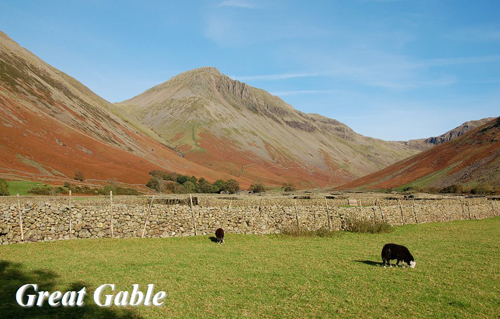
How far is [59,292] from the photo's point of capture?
10.1 m

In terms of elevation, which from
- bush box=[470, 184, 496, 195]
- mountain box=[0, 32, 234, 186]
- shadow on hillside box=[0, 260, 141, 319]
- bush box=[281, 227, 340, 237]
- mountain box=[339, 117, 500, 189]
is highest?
mountain box=[0, 32, 234, 186]

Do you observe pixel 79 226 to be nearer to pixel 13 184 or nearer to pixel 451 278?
pixel 451 278

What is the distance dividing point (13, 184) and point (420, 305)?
2155 inches

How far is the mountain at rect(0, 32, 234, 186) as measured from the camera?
66.6 meters

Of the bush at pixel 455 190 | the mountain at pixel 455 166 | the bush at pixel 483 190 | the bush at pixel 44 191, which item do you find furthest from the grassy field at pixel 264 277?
the mountain at pixel 455 166

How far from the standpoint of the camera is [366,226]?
2553 centimetres

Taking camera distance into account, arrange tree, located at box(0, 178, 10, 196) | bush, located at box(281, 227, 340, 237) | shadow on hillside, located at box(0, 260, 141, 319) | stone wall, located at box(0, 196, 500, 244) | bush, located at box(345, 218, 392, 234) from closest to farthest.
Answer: shadow on hillside, located at box(0, 260, 141, 319) → stone wall, located at box(0, 196, 500, 244) → bush, located at box(281, 227, 340, 237) → bush, located at box(345, 218, 392, 234) → tree, located at box(0, 178, 10, 196)

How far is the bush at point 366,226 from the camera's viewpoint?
83.3 feet

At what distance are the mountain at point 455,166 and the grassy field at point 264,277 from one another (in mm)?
69419

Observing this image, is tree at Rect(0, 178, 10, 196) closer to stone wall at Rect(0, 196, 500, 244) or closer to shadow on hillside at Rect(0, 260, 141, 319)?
stone wall at Rect(0, 196, 500, 244)

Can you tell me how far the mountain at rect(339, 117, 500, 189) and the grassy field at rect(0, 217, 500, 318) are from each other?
228ft

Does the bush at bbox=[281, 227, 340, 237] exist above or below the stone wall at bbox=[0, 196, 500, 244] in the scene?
below

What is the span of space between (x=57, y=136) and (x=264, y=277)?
285 ft

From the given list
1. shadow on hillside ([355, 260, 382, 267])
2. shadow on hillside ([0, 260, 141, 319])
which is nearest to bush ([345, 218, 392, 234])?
shadow on hillside ([355, 260, 382, 267])
